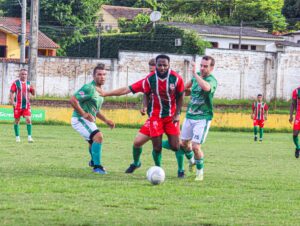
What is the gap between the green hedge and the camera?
61.8 metres

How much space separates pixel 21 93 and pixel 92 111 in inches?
393

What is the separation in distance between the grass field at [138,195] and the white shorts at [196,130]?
73 cm

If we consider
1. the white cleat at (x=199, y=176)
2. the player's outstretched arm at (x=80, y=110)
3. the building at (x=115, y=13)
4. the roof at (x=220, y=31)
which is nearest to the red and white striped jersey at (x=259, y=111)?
the player's outstretched arm at (x=80, y=110)

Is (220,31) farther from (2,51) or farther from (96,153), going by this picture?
Result: (96,153)

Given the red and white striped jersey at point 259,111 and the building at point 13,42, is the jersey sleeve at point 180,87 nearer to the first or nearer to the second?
the red and white striped jersey at point 259,111

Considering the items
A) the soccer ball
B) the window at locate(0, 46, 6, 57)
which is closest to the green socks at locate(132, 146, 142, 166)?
the soccer ball

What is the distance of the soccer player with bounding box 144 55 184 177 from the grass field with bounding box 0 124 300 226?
31.8 inches

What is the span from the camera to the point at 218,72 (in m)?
55.5

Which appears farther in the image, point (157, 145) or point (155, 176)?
point (157, 145)

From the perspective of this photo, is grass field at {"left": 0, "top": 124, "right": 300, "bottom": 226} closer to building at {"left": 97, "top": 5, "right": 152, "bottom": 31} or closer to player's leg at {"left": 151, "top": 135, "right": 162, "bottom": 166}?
player's leg at {"left": 151, "top": 135, "right": 162, "bottom": 166}

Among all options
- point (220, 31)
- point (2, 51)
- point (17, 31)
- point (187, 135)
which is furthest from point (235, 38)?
point (187, 135)

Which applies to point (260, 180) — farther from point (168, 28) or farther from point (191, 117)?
point (168, 28)

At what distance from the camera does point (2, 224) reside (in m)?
8.47

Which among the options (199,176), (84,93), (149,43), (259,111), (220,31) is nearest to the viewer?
(199,176)
